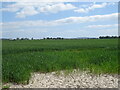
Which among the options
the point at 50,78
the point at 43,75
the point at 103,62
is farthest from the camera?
the point at 103,62

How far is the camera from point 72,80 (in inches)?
328

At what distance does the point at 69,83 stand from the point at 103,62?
8.75 ft

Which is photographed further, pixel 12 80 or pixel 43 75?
pixel 43 75

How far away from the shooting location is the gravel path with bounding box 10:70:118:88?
7.72 m

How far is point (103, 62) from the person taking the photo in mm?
10211

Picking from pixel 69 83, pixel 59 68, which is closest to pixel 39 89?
pixel 69 83

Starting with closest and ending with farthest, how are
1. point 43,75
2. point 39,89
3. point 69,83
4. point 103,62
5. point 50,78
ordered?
point 39,89 → point 69,83 → point 50,78 → point 43,75 → point 103,62

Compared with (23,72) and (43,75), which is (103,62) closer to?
(43,75)

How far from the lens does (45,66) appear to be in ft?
31.8

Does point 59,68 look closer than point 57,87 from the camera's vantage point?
No

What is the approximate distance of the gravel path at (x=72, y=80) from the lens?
7720 mm

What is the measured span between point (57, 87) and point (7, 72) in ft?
5.76

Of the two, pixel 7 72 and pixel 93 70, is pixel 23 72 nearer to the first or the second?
pixel 7 72

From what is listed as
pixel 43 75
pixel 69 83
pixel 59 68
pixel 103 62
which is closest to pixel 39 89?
pixel 69 83
